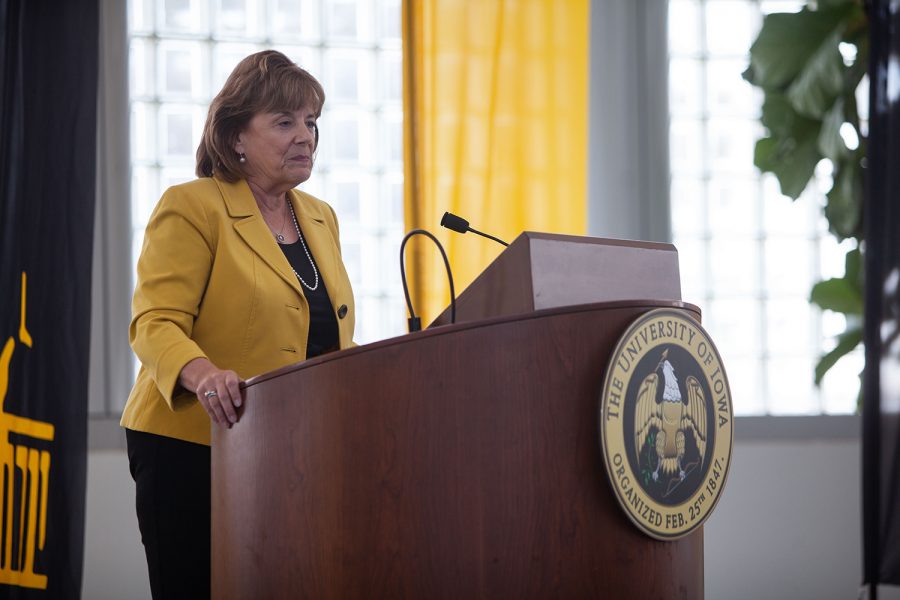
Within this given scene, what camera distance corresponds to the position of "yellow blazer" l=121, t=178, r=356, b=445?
1630mm

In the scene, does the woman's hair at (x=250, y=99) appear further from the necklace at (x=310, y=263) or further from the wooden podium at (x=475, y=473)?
the wooden podium at (x=475, y=473)

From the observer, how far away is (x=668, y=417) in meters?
1.21

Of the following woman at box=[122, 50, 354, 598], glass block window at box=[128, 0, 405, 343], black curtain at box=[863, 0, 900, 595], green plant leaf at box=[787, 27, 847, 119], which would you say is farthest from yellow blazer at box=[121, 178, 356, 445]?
green plant leaf at box=[787, 27, 847, 119]

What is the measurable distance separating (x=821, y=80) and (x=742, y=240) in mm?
835

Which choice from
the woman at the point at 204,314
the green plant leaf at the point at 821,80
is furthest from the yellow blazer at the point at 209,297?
the green plant leaf at the point at 821,80

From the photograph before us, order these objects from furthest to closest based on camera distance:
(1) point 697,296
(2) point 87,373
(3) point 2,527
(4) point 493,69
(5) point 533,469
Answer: (1) point 697,296
(4) point 493,69
(2) point 87,373
(3) point 2,527
(5) point 533,469

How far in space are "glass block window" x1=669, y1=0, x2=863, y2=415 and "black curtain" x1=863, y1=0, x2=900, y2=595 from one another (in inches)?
63.4

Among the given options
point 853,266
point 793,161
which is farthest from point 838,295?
point 793,161

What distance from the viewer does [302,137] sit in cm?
180

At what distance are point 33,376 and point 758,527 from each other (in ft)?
8.80

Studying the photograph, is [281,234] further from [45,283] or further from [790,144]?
[790,144]

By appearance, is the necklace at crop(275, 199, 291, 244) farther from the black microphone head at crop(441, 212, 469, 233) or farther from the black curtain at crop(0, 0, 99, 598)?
the black curtain at crop(0, 0, 99, 598)

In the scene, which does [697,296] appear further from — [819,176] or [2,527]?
[2,527]

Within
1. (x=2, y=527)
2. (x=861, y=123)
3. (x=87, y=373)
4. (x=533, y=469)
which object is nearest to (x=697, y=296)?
(x=861, y=123)
